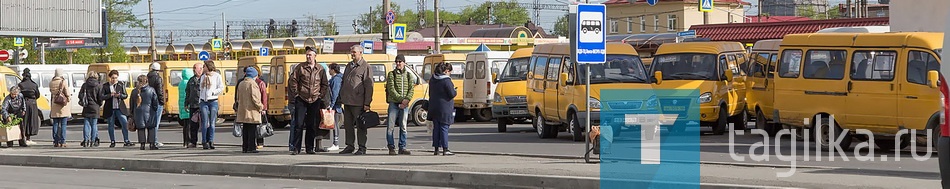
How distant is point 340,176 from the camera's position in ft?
55.2

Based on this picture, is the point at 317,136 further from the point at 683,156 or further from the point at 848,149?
the point at 848,149

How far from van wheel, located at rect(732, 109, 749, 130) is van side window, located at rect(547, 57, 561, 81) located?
13.5 ft

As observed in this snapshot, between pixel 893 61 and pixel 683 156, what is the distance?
321 cm

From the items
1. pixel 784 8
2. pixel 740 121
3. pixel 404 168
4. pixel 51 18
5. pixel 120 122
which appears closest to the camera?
pixel 404 168

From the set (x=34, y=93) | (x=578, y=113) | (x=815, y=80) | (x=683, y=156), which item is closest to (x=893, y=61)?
(x=815, y=80)

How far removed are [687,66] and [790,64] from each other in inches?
200

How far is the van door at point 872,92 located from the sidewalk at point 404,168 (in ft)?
14.1

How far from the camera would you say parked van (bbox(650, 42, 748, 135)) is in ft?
83.1

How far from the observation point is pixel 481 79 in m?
33.0

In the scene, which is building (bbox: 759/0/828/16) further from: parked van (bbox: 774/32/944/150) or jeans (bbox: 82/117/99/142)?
parked van (bbox: 774/32/944/150)

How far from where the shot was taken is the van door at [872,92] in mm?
19078

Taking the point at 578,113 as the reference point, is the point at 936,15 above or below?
above

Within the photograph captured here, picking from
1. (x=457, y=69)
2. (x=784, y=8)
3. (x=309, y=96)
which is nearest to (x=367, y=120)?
(x=309, y=96)

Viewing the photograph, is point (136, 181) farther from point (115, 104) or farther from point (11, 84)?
point (11, 84)
